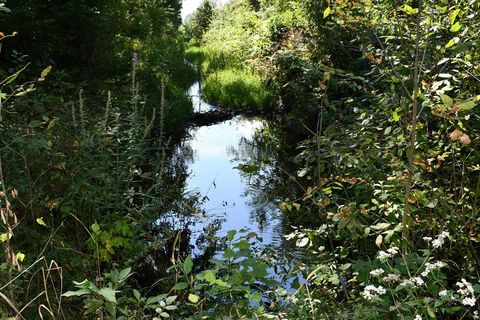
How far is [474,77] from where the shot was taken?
2.55 meters

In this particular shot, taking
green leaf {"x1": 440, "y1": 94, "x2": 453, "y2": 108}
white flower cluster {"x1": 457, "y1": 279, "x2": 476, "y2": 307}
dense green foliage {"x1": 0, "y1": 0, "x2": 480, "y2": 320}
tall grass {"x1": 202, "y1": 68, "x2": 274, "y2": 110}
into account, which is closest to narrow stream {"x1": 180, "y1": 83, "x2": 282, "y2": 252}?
tall grass {"x1": 202, "y1": 68, "x2": 274, "y2": 110}

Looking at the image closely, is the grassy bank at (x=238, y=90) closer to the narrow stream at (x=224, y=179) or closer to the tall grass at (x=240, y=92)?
the tall grass at (x=240, y=92)

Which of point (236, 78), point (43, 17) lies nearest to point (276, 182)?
point (43, 17)

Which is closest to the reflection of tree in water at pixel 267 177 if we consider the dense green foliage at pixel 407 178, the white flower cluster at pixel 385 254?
the dense green foliage at pixel 407 178

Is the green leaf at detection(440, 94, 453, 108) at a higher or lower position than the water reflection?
higher

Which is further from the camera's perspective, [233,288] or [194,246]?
[194,246]

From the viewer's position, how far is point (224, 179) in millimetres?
8102

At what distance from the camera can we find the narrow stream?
5781 millimetres

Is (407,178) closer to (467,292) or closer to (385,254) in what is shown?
(385,254)

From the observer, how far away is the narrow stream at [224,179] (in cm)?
578

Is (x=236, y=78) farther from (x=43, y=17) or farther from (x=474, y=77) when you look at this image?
(x=474, y=77)

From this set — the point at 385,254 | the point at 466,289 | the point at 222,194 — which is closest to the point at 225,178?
the point at 222,194

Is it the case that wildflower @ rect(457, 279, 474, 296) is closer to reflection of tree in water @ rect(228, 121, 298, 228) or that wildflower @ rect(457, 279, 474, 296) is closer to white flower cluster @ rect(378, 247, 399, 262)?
white flower cluster @ rect(378, 247, 399, 262)

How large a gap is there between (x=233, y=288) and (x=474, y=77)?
171cm
